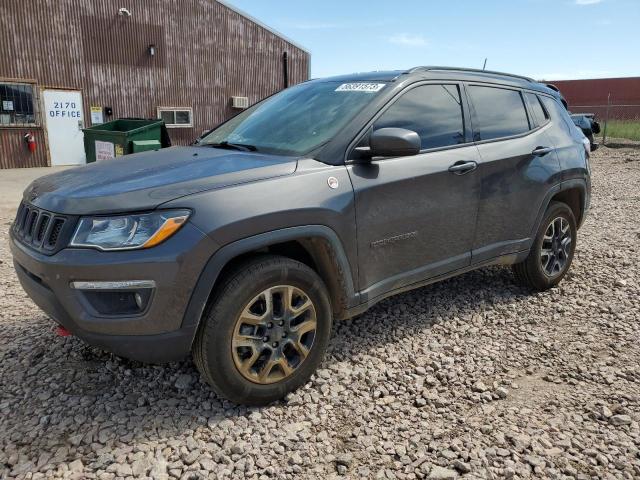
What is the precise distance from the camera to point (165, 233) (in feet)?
7.64

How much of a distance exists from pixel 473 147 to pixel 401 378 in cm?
170

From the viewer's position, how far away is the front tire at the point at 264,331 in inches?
99.0

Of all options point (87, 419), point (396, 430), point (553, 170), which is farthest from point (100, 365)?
point (553, 170)

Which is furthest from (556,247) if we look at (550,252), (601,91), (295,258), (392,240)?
(601,91)

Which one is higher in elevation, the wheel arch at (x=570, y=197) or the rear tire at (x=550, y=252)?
the wheel arch at (x=570, y=197)

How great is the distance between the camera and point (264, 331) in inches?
105

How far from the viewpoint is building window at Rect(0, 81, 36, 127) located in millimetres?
14539

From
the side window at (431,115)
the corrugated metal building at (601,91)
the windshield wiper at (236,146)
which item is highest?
the corrugated metal building at (601,91)

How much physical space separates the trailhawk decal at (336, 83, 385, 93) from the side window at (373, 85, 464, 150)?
161 mm

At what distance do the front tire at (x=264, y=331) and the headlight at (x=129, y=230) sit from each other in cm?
40

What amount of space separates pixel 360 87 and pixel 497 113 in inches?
48.5

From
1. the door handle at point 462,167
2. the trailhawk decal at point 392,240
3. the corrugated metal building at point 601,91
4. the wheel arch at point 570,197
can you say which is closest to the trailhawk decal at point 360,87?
the door handle at point 462,167

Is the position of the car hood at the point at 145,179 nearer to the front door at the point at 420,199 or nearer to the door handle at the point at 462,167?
the front door at the point at 420,199

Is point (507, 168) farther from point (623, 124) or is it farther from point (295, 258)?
point (623, 124)
